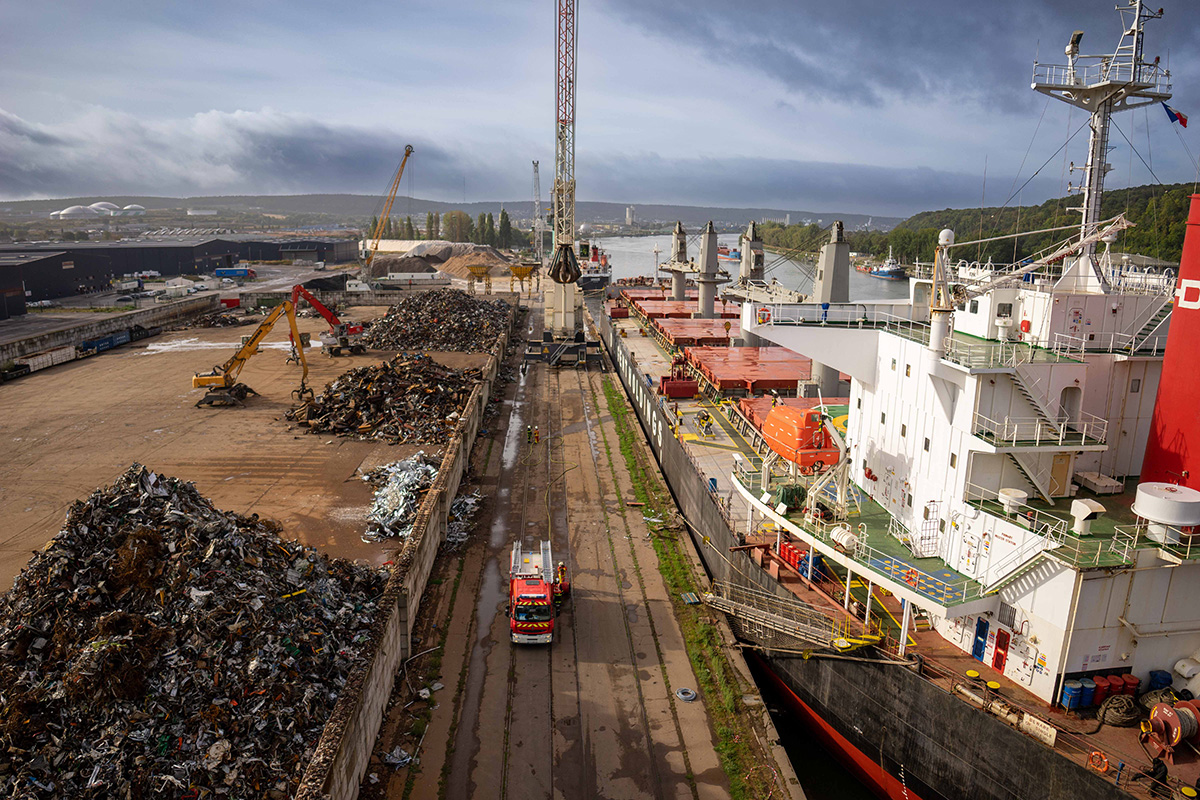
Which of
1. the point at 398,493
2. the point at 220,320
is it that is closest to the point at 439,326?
the point at 220,320

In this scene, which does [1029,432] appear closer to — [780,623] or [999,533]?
[999,533]

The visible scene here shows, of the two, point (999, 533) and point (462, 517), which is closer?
point (999, 533)

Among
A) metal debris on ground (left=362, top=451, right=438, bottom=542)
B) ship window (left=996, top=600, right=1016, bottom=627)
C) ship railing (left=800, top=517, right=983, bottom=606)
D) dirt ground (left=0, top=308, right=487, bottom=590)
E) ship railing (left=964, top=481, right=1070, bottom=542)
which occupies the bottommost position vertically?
dirt ground (left=0, top=308, right=487, bottom=590)

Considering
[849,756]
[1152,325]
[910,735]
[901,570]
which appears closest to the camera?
[910,735]

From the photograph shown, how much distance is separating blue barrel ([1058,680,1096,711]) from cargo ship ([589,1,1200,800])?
0.14ft

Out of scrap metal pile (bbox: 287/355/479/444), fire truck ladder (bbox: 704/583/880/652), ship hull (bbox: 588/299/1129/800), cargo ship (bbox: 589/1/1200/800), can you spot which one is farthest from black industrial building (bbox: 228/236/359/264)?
ship hull (bbox: 588/299/1129/800)

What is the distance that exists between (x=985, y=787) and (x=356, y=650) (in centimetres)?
1144

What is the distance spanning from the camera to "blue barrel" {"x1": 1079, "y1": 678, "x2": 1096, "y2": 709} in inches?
445

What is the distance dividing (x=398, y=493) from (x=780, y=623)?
1456cm

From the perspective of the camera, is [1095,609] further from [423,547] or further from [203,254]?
[203,254]

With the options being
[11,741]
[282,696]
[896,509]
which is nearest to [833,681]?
[896,509]

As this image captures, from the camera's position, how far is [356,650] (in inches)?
564

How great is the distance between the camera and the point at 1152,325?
1427 cm

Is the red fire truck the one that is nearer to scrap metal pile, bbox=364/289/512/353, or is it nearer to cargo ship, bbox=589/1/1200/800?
cargo ship, bbox=589/1/1200/800
